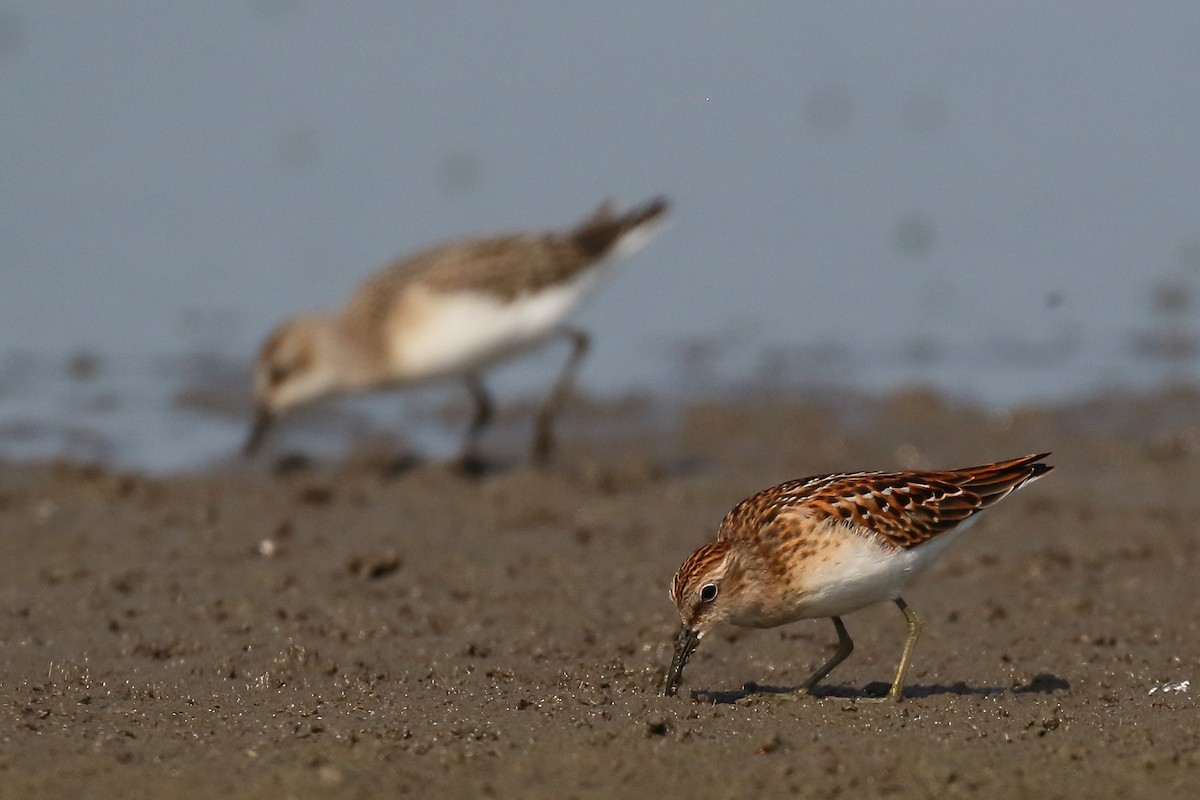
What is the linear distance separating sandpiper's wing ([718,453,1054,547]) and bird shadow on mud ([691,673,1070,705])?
23.0 inches

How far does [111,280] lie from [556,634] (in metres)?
8.39

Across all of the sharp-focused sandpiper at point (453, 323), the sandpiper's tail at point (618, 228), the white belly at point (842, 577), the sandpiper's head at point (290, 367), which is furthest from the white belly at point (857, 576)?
the sandpiper's head at point (290, 367)

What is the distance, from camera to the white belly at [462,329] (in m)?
12.4

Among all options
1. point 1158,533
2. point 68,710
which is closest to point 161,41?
point 1158,533

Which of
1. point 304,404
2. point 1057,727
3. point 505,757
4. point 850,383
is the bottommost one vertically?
point 850,383

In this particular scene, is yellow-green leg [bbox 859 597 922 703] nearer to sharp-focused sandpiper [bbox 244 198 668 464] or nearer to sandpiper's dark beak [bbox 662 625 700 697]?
sandpiper's dark beak [bbox 662 625 700 697]

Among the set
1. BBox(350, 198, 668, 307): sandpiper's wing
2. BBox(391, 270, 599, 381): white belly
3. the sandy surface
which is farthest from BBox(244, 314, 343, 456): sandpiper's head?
the sandy surface

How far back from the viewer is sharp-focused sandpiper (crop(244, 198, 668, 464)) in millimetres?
12453

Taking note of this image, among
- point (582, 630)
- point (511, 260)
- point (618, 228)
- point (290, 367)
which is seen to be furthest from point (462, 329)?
point (582, 630)

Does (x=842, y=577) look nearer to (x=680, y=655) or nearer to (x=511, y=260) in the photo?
(x=680, y=655)

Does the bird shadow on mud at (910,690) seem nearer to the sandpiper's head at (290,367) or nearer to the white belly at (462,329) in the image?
the white belly at (462,329)

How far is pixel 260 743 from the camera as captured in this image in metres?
5.55

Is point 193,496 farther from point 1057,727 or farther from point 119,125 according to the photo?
point 119,125

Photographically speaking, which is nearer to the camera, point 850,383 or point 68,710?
point 68,710
